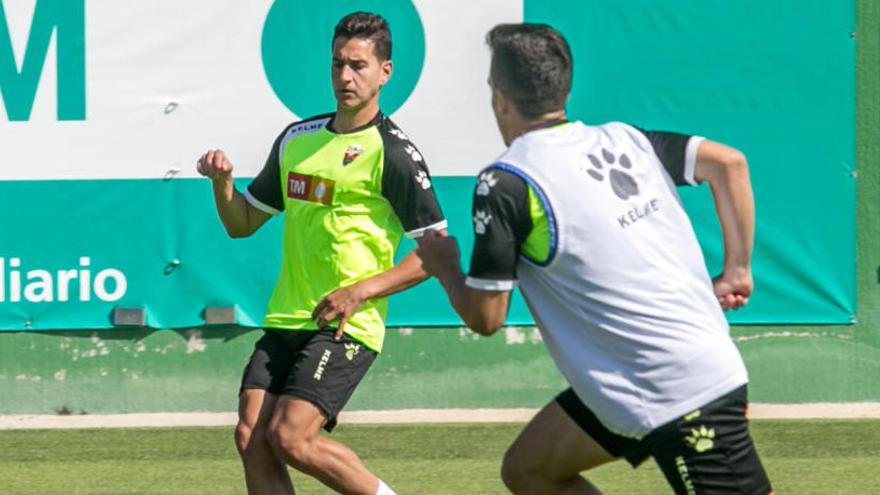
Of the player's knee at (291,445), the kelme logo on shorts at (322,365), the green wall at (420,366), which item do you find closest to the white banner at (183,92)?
the green wall at (420,366)

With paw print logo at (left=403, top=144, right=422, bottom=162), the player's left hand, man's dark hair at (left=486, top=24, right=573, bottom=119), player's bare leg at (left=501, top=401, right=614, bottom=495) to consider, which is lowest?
player's bare leg at (left=501, top=401, right=614, bottom=495)

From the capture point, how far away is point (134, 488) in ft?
27.1

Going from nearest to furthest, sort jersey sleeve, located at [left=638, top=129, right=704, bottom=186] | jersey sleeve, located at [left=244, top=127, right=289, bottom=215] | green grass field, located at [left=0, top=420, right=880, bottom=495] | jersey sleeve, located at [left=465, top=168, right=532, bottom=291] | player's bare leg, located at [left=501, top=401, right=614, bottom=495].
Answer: jersey sleeve, located at [left=465, top=168, right=532, bottom=291] < jersey sleeve, located at [left=638, top=129, right=704, bottom=186] < player's bare leg, located at [left=501, top=401, right=614, bottom=495] < jersey sleeve, located at [left=244, top=127, right=289, bottom=215] < green grass field, located at [left=0, top=420, right=880, bottom=495]

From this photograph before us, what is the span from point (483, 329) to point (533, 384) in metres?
6.27

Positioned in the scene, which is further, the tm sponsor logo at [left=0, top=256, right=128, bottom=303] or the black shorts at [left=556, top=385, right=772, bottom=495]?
the tm sponsor logo at [left=0, top=256, right=128, bottom=303]

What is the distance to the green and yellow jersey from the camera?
20.9ft

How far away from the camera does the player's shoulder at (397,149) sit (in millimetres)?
6406

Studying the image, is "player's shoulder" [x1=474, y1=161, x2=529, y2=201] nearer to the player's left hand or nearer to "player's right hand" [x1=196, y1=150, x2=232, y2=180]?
the player's left hand

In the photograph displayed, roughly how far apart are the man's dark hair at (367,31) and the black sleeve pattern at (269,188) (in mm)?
459

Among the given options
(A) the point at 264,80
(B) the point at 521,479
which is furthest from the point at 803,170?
(B) the point at 521,479

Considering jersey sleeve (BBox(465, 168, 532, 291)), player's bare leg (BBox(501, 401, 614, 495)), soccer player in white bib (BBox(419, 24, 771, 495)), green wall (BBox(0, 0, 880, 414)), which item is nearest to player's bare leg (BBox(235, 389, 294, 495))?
player's bare leg (BBox(501, 401, 614, 495))

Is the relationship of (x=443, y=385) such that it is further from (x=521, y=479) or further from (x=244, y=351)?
(x=521, y=479)

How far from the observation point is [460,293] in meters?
4.39

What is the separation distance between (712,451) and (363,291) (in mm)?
1767
